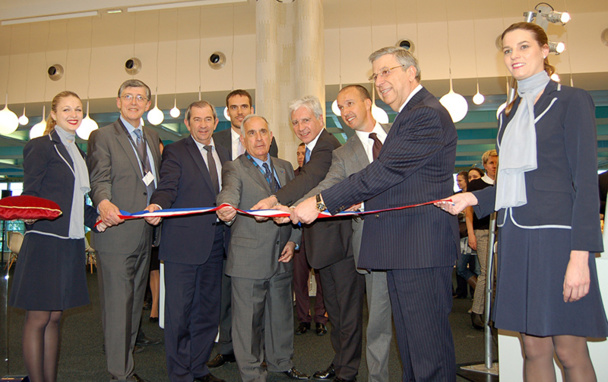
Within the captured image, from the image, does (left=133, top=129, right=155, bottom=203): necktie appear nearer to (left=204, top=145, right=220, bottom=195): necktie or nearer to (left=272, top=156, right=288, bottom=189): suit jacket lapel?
(left=204, top=145, right=220, bottom=195): necktie

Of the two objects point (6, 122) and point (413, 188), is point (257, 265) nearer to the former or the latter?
point (413, 188)

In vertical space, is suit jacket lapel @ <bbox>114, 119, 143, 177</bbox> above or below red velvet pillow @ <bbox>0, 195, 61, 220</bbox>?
above

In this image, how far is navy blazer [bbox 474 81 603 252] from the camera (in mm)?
1720

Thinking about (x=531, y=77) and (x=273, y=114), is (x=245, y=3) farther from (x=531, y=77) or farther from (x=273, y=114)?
(x=531, y=77)

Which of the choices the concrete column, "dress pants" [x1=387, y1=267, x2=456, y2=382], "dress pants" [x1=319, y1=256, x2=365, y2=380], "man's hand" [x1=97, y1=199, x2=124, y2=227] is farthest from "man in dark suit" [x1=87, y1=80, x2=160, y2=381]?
the concrete column

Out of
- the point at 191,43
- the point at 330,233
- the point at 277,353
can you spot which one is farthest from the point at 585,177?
the point at 191,43

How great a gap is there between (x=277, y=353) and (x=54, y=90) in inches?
378

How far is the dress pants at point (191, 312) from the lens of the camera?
305 centimetres

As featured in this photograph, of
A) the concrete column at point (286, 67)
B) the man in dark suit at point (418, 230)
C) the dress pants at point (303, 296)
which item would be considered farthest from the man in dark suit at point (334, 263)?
the concrete column at point (286, 67)

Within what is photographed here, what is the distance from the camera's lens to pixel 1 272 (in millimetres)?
3252

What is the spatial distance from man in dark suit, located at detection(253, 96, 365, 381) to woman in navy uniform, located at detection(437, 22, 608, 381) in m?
1.28

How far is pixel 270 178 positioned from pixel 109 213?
1111 millimetres

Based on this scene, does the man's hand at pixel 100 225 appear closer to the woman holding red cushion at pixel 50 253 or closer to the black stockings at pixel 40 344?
the woman holding red cushion at pixel 50 253

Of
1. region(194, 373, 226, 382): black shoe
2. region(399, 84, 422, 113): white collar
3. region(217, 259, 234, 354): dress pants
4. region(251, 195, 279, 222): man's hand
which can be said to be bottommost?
region(194, 373, 226, 382): black shoe
